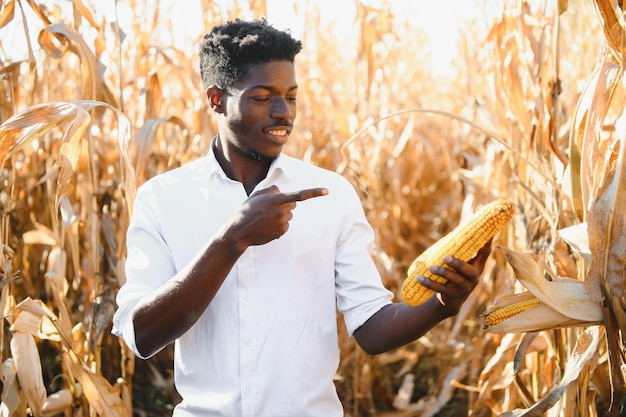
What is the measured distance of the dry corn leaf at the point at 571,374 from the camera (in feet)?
4.98

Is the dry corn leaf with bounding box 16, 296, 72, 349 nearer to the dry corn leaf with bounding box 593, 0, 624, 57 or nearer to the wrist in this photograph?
the wrist

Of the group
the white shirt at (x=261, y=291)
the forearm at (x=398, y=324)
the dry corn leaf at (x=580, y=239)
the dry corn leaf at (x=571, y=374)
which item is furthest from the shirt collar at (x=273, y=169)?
the dry corn leaf at (x=571, y=374)

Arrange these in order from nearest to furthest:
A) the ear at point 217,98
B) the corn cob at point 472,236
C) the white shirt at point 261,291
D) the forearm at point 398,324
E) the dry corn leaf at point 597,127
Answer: the corn cob at point 472,236, the forearm at point 398,324, the white shirt at point 261,291, the dry corn leaf at point 597,127, the ear at point 217,98

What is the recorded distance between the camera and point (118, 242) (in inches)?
93.7

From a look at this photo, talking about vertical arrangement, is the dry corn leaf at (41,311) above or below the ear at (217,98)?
below

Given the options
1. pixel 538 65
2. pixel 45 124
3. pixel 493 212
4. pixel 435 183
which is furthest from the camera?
pixel 435 183

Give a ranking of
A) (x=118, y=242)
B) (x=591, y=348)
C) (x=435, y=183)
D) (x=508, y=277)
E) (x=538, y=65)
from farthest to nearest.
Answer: (x=435, y=183)
(x=508, y=277)
(x=118, y=242)
(x=538, y=65)
(x=591, y=348)

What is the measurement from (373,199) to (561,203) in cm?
136

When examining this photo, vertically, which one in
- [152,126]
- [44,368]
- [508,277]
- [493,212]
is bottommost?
[44,368]

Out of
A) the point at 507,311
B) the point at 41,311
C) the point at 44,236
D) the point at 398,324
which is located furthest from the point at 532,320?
the point at 44,236

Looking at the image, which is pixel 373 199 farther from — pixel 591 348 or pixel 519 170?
pixel 591 348

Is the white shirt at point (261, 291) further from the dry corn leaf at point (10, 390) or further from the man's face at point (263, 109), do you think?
the dry corn leaf at point (10, 390)

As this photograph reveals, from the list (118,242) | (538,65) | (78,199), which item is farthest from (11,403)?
(538,65)

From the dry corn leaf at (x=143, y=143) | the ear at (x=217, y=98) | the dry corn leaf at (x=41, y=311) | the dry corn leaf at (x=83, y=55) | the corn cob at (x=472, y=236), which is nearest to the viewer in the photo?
the corn cob at (x=472, y=236)
